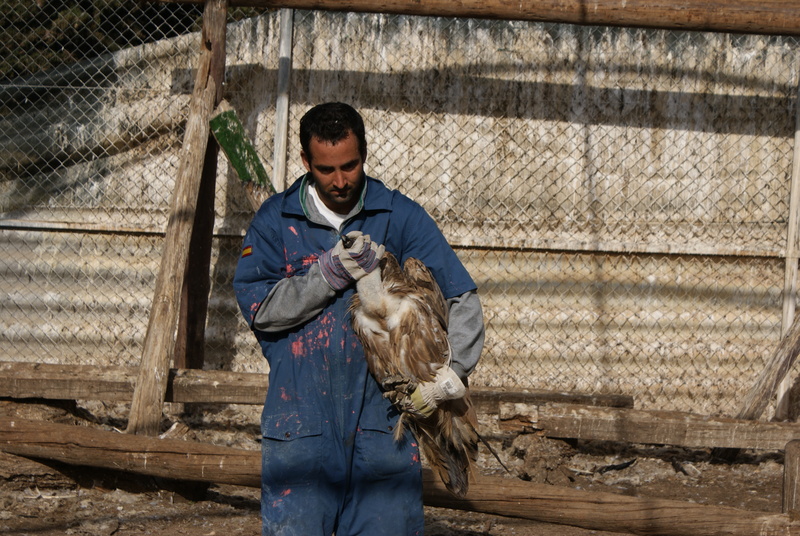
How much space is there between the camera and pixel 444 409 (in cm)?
296

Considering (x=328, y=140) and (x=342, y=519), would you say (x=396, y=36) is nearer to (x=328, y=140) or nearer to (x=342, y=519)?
(x=328, y=140)

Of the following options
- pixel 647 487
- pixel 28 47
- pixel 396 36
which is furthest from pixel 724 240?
pixel 28 47

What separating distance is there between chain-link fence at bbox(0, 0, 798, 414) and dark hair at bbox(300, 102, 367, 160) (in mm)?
3969

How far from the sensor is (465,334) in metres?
2.71

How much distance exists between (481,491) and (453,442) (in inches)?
47.4

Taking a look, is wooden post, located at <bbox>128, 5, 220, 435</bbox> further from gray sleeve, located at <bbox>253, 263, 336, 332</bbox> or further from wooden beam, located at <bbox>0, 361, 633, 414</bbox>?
gray sleeve, located at <bbox>253, 263, 336, 332</bbox>

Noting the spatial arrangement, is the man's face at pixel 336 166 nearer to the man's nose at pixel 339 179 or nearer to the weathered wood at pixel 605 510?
the man's nose at pixel 339 179

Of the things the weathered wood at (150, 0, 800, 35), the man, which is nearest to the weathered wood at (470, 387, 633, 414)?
the weathered wood at (150, 0, 800, 35)

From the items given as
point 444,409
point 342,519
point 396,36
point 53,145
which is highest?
point 396,36

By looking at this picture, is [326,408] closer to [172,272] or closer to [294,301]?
[294,301]

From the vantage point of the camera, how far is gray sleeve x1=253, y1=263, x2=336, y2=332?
104 inches

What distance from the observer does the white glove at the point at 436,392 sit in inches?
106

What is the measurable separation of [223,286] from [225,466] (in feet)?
8.06

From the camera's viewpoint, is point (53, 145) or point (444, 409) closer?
point (444, 409)
